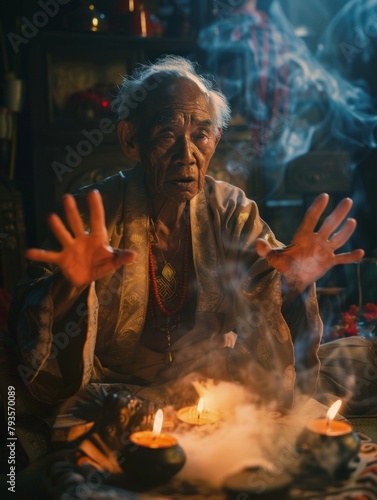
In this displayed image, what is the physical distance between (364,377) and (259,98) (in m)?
3.49

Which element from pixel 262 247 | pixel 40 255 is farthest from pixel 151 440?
pixel 262 247

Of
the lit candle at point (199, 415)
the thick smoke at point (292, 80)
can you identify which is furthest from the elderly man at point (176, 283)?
the thick smoke at point (292, 80)

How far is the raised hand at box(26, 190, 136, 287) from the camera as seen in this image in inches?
86.4

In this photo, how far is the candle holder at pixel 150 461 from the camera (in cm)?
175

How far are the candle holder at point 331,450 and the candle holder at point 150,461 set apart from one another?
13.2 inches

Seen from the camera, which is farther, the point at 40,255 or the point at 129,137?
the point at 129,137

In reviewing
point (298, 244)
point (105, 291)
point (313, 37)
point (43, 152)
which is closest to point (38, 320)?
point (105, 291)

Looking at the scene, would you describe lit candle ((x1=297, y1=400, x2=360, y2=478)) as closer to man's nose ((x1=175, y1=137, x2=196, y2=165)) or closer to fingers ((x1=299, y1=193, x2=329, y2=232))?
fingers ((x1=299, y1=193, x2=329, y2=232))

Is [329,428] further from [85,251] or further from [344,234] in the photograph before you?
[85,251]

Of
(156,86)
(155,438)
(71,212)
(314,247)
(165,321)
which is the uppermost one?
(156,86)

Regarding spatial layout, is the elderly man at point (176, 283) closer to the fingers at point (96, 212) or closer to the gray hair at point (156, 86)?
the gray hair at point (156, 86)

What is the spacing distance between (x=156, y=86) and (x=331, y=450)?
5.50ft

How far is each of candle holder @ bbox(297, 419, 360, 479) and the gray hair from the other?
153 centimetres

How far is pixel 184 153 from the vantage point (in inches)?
109
